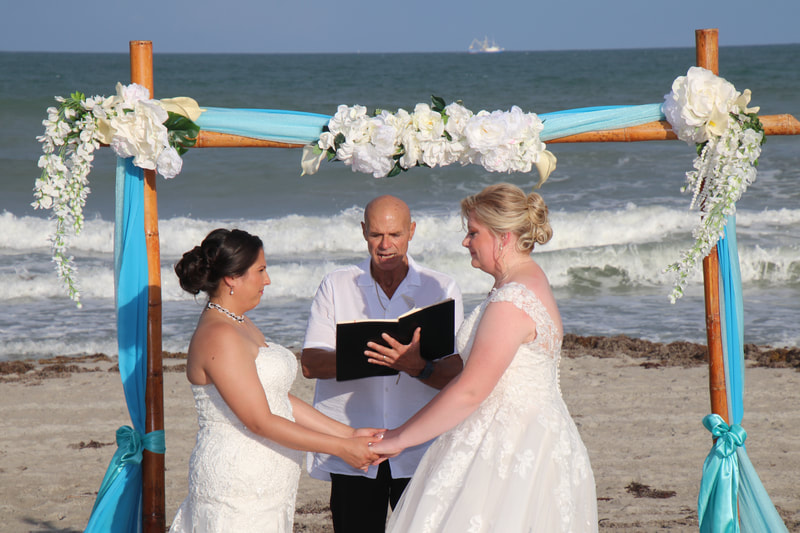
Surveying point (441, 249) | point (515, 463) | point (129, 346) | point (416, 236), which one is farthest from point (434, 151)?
point (416, 236)

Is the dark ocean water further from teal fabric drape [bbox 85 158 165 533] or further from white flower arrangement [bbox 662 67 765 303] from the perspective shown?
white flower arrangement [bbox 662 67 765 303]

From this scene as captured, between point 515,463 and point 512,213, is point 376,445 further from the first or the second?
point 512,213

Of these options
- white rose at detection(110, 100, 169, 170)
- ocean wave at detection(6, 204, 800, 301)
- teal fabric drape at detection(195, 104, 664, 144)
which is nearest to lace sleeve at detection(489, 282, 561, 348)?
teal fabric drape at detection(195, 104, 664, 144)

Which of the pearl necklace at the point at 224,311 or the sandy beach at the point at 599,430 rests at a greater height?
the pearl necklace at the point at 224,311

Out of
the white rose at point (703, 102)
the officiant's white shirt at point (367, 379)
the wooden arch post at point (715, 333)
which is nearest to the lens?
the white rose at point (703, 102)

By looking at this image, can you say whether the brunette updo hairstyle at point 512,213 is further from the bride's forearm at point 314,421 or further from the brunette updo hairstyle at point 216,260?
the bride's forearm at point 314,421

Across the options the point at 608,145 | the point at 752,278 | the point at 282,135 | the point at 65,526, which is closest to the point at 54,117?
the point at 282,135

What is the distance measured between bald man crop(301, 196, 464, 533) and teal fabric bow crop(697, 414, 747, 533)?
130 centimetres

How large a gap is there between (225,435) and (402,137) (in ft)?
5.03

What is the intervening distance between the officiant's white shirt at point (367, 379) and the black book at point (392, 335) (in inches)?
9.0

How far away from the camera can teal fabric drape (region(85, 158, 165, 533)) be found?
3.80m

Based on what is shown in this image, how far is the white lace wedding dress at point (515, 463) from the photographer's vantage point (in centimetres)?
315

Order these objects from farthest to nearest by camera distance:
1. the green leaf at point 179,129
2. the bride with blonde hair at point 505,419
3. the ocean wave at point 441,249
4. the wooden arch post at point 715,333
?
the ocean wave at point 441,249 < the wooden arch post at point 715,333 < the green leaf at point 179,129 < the bride with blonde hair at point 505,419

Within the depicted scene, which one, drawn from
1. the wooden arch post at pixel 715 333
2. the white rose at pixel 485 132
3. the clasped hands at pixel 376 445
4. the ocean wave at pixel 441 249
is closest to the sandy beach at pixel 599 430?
the wooden arch post at pixel 715 333
